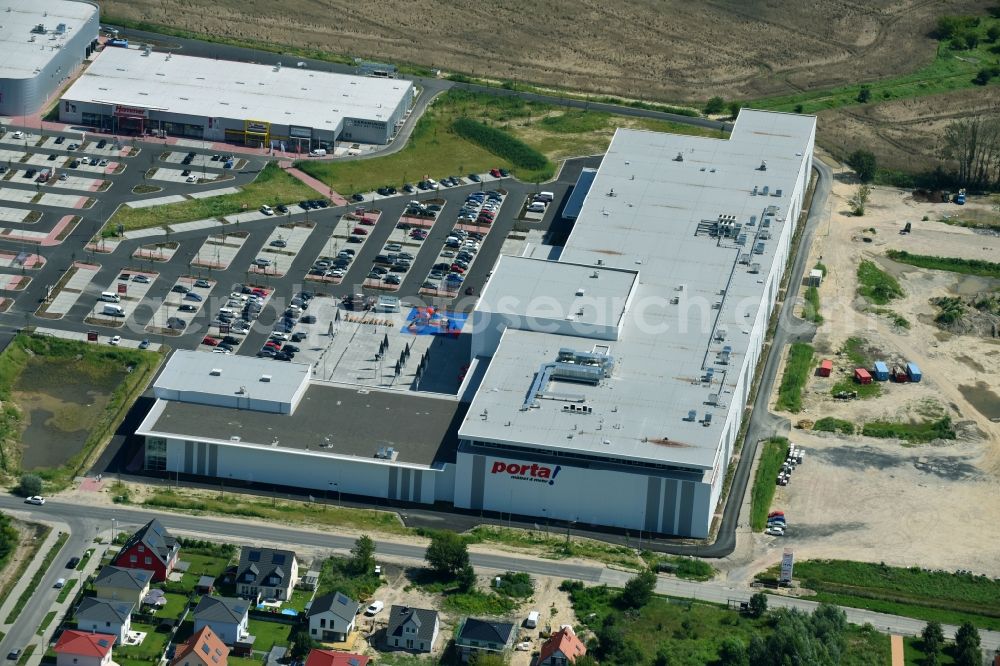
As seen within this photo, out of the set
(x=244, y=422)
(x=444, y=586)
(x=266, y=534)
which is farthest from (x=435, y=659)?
(x=244, y=422)

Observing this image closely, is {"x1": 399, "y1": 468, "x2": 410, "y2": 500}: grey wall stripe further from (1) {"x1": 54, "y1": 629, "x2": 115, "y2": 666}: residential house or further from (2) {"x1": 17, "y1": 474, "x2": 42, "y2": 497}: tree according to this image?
(1) {"x1": 54, "y1": 629, "x2": 115, "y2": 666}: residential house

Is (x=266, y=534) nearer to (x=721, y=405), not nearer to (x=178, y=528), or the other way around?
(x=178, y=528)

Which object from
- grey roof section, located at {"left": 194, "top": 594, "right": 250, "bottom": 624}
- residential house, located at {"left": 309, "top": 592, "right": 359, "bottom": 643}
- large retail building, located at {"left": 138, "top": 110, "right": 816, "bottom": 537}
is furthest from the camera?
large retail building, located at {"left": 138, "top": 110, "right": 816, "bottom": 537}

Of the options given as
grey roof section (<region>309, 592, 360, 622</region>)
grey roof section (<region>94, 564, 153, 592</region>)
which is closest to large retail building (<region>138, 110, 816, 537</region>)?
grey roof section (<region>309, 592, 360, 622</region>)

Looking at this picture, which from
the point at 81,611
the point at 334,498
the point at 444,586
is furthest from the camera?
the point at 334,498

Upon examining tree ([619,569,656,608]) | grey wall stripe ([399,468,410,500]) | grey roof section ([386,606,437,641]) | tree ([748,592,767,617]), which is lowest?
grey roof section ([386,606,437,641])

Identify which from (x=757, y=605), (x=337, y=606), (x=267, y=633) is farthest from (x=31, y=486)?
(x=757, y=605)
